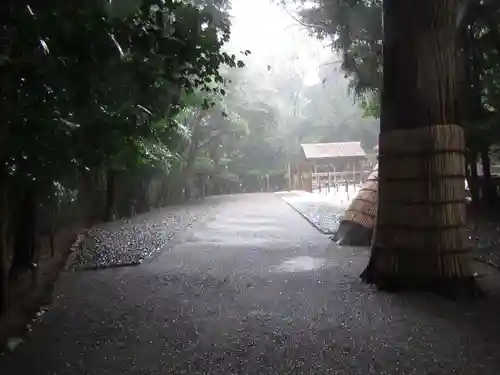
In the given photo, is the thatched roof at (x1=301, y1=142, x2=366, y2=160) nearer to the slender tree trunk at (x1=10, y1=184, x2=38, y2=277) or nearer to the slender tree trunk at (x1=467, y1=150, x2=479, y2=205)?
the slender tree trunk at (x1=467, y1=150, x2=479, y2=205)

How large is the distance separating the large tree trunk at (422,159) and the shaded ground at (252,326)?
1.24 feet

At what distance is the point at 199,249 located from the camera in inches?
345

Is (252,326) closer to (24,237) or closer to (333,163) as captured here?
(24,237)

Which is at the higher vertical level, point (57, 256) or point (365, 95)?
point (365, 95)

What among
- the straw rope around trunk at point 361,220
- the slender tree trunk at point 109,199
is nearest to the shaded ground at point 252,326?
the straw rope around trunk at point 361,220

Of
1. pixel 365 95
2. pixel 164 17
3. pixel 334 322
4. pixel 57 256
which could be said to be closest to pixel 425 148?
pixel 334 322

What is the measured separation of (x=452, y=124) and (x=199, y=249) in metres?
5.06

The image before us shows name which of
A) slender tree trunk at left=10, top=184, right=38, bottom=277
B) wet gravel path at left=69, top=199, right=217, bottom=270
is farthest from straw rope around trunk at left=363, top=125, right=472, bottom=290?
slender tree trunk at left=10, top=184, right=38, bottom=277

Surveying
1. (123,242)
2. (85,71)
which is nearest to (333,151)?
(123,242)

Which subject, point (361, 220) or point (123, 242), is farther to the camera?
point (123, 242)

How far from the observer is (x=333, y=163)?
103 feet

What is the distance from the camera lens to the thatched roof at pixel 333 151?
30.9 metres

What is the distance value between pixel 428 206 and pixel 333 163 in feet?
88.0

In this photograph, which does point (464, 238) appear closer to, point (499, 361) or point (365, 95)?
point (499, 361)
